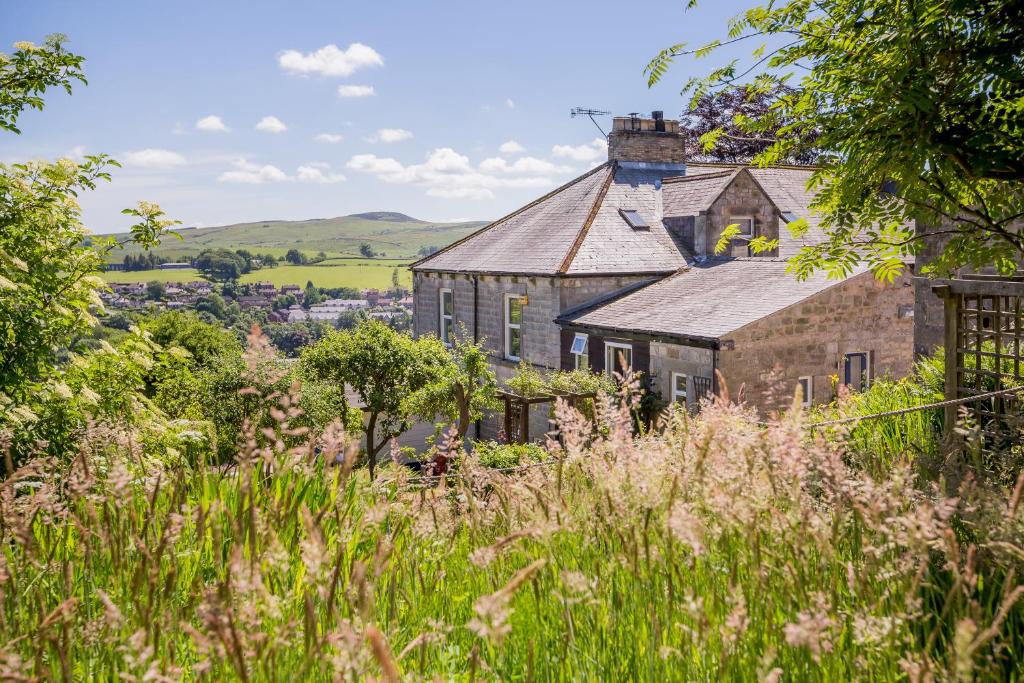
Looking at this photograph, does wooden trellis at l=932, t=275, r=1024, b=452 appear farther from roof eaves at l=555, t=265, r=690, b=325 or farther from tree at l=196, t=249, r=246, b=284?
tree at l=196, t=249, r=246, b=284

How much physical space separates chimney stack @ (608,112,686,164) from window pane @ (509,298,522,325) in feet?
21.7

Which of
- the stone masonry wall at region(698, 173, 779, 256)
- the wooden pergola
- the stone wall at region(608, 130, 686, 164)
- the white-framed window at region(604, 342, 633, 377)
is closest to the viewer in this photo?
the wooden pergola

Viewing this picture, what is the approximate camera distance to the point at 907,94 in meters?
4.91

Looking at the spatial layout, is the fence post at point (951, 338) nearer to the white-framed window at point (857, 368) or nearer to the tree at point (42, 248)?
the tree at point (42, 248)

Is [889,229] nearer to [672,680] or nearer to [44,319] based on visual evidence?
[672,680]

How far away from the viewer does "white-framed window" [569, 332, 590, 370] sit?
1958 cm

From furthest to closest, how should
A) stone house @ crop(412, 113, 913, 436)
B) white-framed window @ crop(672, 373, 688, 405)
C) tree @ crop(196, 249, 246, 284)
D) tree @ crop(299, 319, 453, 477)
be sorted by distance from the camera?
1. tree @ crop(196, 249, 246, 284)
2. tree @ crop(299, 319, 453, 477)
3. white-framed window @ crop(672, 373, 688, 405)
4. stone house @ crop(412, 113, 913, 436)

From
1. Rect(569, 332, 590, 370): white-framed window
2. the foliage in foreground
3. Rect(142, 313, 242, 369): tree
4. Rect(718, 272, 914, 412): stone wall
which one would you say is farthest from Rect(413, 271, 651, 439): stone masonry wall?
the foliage in foreground

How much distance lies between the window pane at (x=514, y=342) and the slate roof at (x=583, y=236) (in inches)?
68.7

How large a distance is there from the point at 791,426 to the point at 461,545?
1.51 meters

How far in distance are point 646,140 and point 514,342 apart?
8.54m

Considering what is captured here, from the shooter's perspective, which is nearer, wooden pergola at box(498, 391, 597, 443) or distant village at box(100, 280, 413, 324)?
wooden pergola at box(498, 391, 597, 443)

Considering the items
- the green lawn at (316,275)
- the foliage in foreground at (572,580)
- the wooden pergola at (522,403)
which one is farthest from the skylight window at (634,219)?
the green lawn at (316,275)

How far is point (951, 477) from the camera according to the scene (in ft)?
15.5
